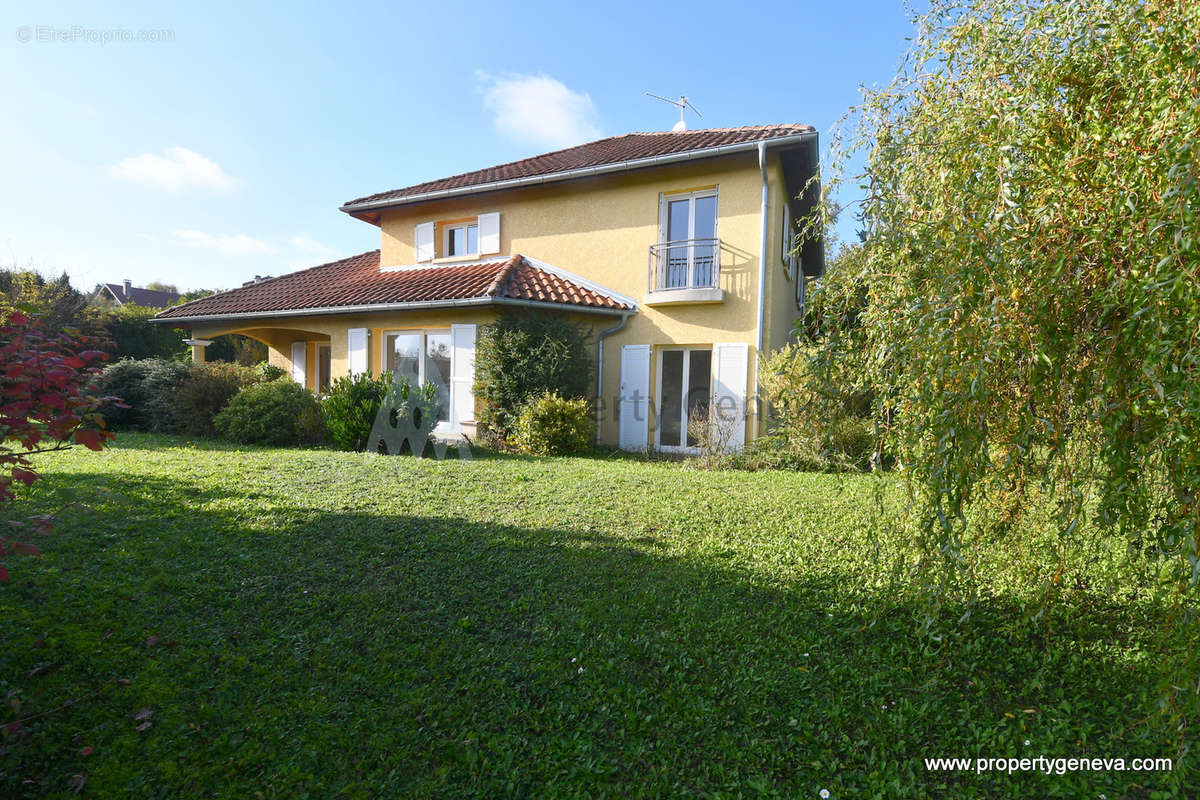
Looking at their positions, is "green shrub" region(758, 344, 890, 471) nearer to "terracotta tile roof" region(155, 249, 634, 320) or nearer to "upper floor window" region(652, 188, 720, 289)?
"upper floor window" region(652, 188, 720, 289)

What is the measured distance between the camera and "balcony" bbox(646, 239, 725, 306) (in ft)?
34.6

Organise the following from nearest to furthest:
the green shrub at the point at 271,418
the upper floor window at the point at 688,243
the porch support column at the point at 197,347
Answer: the green shrub at the point at 271,418
the upper floor window at the point at 688,243
the porch support column at the point at 197,347

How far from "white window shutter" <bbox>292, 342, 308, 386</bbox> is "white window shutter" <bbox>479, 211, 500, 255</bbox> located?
6.46m

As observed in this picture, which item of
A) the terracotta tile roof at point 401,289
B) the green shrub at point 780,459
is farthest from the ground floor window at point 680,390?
the green shrub at point 780,459

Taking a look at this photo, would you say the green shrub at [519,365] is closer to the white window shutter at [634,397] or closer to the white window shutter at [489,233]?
the white window shutter at [634,397]

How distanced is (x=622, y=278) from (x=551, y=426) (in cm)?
386

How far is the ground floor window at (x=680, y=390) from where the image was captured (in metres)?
11.0

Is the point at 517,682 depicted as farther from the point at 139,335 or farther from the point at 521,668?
the point at 139,335

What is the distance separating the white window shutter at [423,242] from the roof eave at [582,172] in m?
0.66

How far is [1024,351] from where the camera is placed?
2.24 metres

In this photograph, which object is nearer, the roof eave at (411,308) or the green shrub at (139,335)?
the roof eave at (411,308)

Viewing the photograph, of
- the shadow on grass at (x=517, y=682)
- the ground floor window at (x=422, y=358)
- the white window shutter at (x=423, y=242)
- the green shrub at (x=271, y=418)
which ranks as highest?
the white window shutter at (x=423, y=242)

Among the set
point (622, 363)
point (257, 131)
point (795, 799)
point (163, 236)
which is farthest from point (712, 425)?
point (163, 236)

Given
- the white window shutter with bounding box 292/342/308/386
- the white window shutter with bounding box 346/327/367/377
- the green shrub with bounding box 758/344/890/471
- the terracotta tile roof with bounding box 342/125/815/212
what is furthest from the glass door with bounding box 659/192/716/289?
the white window shutter with bounding box 292/342/308/386
